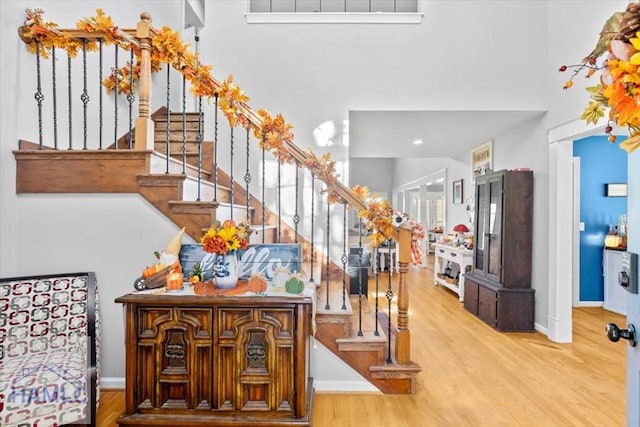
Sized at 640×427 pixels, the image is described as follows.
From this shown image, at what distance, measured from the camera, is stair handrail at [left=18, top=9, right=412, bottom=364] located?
2.42 meters

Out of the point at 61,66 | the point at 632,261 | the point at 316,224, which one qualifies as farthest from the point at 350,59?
the point at 632,261

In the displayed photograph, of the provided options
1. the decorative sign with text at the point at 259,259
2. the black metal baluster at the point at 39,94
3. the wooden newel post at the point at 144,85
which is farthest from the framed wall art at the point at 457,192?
the black metal baluster at the point at 39,94

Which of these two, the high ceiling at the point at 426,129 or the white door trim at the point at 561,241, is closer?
the white door trim at the point at 561,241

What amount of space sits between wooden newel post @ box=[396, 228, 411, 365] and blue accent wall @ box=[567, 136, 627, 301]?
13.3 ft

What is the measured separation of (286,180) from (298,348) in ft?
6.88

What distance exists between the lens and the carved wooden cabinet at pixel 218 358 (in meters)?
2.01

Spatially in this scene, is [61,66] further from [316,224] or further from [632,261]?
[632,261]

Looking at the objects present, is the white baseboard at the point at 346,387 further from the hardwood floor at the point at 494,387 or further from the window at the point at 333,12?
the window at the point at 333,12

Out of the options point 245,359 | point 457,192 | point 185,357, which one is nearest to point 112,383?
point 185,357

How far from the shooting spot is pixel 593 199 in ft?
16.6

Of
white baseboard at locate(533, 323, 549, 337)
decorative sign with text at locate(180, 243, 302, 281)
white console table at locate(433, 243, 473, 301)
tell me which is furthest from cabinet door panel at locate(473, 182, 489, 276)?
decorative sign with text at locate(180, 243, 302, 281)

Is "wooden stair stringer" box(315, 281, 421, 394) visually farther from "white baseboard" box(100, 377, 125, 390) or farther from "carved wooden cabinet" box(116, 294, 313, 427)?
"white baseboard" box(100, 377, 125, 390)

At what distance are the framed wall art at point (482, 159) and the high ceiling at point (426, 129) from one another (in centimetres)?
10

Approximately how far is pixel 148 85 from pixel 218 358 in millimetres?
1908
